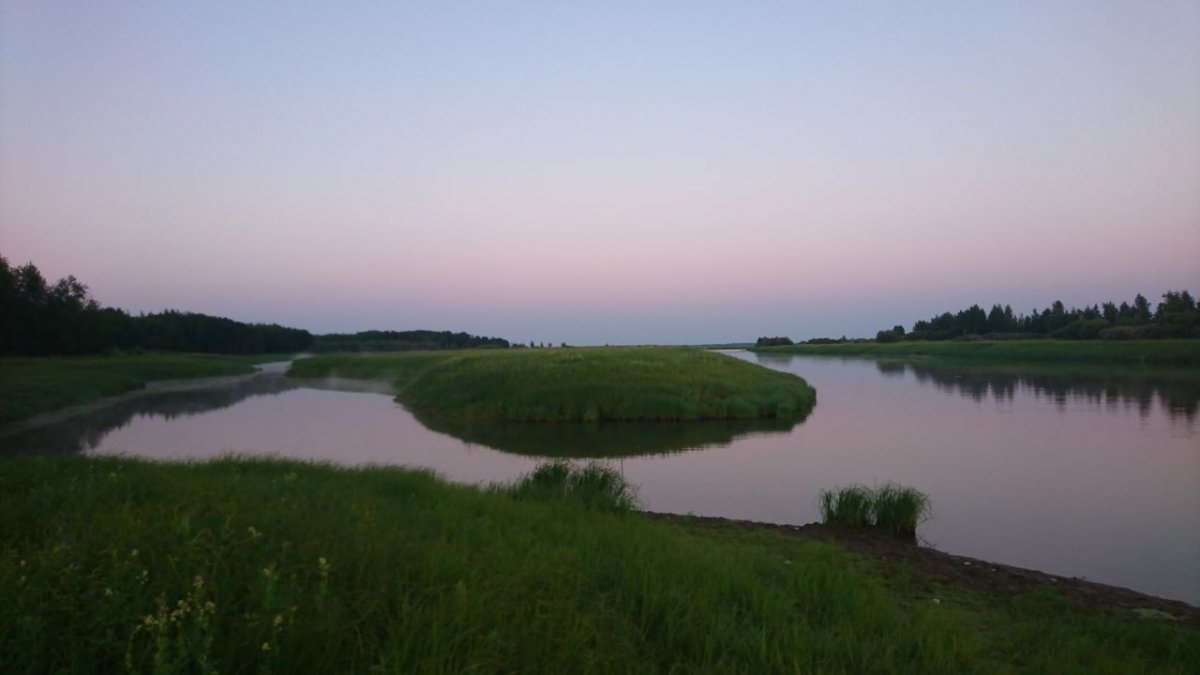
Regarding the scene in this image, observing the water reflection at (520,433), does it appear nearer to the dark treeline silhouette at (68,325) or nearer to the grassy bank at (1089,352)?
the dark treeline silhouette at (68,325)

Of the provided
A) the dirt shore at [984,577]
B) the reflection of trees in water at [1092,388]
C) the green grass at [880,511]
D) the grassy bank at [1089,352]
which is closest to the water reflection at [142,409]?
the green grass at [880,511]

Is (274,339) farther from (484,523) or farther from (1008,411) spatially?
(484,523)

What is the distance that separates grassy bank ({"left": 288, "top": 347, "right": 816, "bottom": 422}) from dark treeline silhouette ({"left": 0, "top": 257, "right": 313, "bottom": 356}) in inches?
1062

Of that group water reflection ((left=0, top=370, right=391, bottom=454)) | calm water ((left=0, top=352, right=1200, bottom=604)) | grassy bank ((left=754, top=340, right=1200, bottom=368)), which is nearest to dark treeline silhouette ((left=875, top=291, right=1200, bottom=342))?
grassy bank ((left=754, top=340, right=1200, bottom=368))

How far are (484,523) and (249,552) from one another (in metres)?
2.33

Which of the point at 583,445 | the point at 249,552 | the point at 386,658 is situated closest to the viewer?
the point at 386,658

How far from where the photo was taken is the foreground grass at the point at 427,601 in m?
3.27

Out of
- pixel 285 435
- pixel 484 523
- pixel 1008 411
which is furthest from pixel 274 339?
pixel 484 523

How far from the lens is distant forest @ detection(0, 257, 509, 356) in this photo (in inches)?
1724

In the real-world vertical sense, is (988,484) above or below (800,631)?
below

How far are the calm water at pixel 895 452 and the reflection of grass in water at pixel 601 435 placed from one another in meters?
0.10

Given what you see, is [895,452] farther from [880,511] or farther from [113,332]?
[113,332]

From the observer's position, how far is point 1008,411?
26.0 m

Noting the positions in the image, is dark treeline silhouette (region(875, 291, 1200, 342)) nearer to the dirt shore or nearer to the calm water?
the calm water
